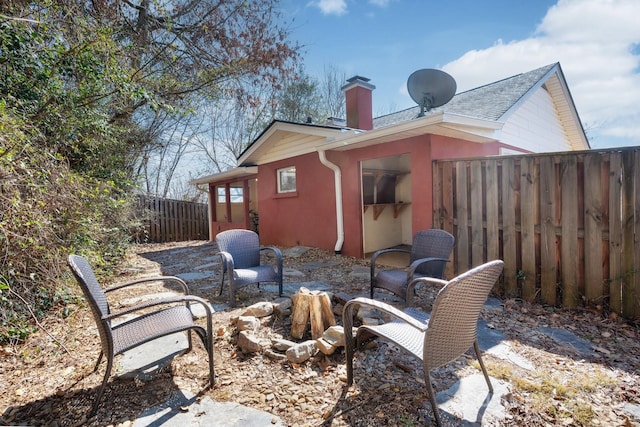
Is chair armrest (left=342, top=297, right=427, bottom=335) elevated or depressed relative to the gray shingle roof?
depressed

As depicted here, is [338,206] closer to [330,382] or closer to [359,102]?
[359,102]

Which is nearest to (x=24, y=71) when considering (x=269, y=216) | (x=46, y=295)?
(x=46, y=295)

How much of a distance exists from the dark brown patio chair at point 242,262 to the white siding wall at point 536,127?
5.86 meters

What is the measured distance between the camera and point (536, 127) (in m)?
7.98

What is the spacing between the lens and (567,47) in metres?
8.14

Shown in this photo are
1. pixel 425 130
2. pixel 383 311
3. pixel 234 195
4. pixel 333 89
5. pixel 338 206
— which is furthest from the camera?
pixel 333 89

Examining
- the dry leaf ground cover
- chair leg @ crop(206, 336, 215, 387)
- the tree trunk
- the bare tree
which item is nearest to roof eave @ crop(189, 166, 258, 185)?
the dry leaf ground cover

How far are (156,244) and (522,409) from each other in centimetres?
1163

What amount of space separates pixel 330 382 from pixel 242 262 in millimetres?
2423

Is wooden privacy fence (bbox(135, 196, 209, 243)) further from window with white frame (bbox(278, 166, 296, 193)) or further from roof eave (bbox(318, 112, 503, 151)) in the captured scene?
roof eave (bbox(318, 112, 503, 151))

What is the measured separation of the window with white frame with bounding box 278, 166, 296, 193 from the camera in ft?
25.9

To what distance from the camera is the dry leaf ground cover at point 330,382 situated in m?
1.77

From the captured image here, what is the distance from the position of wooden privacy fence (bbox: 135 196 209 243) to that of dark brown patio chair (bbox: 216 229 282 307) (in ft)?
27.0

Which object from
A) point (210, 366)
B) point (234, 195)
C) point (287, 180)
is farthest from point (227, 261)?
point (234, 195)
